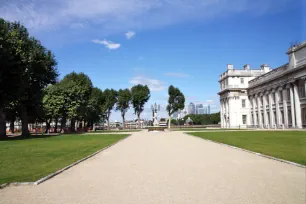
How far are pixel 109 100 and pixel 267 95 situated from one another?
164 feet

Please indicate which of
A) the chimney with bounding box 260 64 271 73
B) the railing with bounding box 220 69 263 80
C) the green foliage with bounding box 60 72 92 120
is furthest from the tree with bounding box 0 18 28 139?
the chimney with bounding box 260 64 271 73

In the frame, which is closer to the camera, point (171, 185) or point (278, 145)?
point (171, 185)

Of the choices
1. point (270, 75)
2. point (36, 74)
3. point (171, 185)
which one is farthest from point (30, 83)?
point (270, 75)

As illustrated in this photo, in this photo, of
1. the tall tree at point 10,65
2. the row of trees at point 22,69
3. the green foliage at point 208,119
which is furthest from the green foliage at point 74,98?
the green foliage at point 208,119

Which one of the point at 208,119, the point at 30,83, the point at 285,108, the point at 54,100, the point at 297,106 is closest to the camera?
the point at 30,83

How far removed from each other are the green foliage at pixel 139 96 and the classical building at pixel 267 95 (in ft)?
82.8

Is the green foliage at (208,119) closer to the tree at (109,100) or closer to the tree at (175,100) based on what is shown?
the tree at (175,100)

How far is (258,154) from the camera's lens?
46.7 ft

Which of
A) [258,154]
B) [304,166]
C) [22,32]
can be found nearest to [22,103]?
[22,32]

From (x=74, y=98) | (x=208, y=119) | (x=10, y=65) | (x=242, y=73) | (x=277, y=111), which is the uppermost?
(x=242, y=73)

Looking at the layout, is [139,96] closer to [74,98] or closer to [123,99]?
[123,99]

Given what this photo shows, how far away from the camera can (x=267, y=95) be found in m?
68.4

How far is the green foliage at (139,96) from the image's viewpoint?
92.8m

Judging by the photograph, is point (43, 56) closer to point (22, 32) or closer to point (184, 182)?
point (22, 32)
